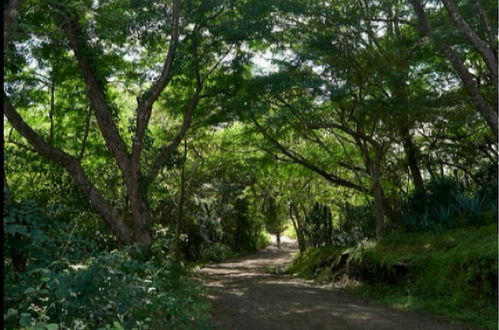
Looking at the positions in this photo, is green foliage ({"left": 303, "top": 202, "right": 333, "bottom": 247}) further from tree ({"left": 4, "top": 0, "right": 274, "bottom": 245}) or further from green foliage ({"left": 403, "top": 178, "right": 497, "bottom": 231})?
tree ({"left": 4, "top": 0, "right": 274, "bottom": 245})

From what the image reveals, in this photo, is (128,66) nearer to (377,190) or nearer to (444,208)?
(377,190)

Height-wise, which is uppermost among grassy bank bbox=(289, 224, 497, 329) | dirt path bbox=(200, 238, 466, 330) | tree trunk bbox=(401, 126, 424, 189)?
tree trunk bbox=(401, 126, 424, 189)

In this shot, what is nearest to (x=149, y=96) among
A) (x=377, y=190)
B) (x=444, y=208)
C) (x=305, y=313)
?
(x=305, y=313)

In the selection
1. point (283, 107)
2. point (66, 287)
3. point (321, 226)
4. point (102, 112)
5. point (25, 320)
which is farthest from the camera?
point (321, 226)

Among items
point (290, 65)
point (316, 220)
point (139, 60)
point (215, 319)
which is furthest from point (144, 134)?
point (316, 220)

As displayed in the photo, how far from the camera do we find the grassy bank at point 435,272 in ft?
24.5

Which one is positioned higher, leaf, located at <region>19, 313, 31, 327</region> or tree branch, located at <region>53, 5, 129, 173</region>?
tree branch, located at <region>53, 5, 129, 173</region>

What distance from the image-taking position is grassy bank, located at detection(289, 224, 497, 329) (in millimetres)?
7458

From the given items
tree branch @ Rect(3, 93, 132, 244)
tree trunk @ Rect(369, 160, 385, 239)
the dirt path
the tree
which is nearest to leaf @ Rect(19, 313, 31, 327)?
the dirt path

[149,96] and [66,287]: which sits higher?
[149,96]

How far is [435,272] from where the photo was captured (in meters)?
8.84

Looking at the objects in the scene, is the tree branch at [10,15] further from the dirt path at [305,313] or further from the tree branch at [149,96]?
the tree branch at [149,96]

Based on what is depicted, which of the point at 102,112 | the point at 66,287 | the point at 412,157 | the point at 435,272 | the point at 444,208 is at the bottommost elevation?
the point at 435,272

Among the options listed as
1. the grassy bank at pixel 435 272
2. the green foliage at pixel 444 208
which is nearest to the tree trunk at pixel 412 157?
the green foliage at pixel 444 208
